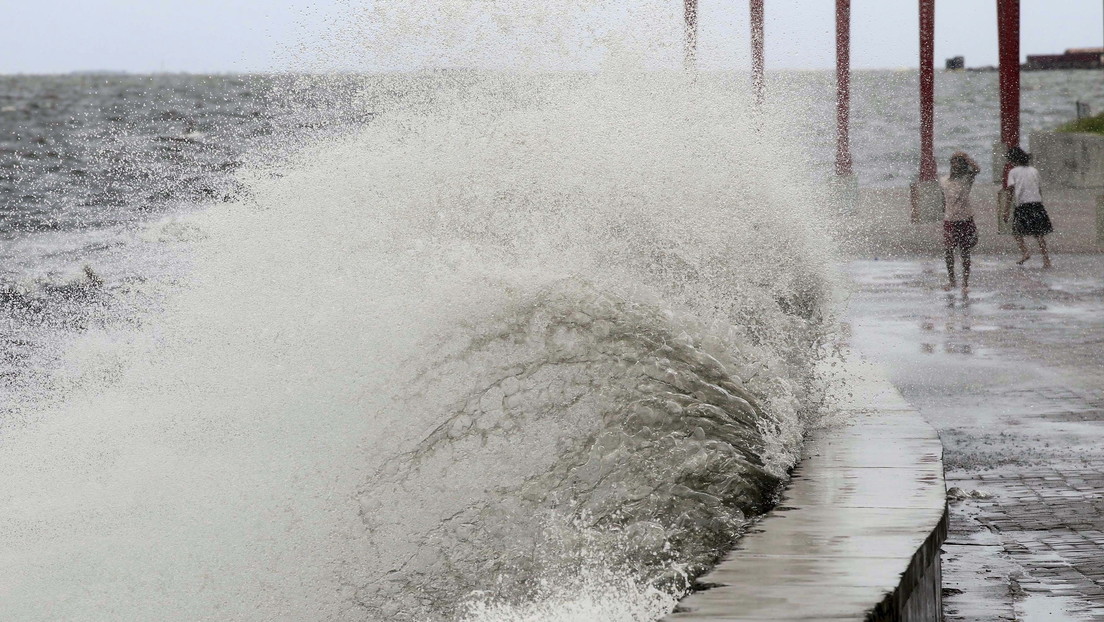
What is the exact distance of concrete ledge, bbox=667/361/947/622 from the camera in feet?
11.4

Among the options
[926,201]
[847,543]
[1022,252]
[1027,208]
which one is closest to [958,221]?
[1027,208]

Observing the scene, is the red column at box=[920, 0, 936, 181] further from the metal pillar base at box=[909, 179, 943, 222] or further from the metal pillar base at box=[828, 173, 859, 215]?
the metal pillar base at box=[828, 173, 859, 215]

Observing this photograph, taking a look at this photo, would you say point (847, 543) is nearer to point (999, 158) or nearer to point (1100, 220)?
point (1100, 220)

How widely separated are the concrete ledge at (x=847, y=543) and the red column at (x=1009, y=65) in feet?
56.5

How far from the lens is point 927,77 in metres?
25.1

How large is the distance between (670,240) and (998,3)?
17.6 m

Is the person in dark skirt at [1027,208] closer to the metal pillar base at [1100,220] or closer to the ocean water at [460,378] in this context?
the metal pillar base at [1100,220]

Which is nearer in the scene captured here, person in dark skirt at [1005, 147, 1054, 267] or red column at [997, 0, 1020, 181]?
person in dark skirt at [1005, 147, 1054, 267]

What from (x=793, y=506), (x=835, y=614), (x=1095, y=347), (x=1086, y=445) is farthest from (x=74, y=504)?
(x=1095, y=347)

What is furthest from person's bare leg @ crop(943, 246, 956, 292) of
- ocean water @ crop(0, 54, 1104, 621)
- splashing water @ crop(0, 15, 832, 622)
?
splashing water @ crop(0, 15, 832, 622)

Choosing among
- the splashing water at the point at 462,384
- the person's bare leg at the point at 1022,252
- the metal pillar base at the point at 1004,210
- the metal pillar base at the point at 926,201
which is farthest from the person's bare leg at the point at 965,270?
the metal pillar base at the point at 926,201

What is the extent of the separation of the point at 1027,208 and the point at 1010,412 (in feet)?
29.1

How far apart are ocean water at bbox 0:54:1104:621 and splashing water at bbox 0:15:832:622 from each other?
0.04ft

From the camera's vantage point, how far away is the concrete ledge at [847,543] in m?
3.49
